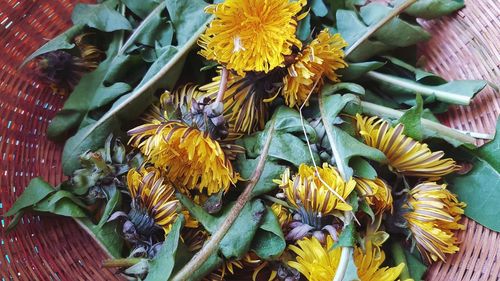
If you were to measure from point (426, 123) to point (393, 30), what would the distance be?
180mm

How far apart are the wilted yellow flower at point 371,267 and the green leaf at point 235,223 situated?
16 cm

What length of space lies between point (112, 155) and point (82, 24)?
26 centimetres

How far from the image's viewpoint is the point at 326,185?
815 mm

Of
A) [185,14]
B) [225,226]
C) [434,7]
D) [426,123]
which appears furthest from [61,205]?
[434,7]

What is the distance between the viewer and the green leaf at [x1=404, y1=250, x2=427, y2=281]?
2.97ft

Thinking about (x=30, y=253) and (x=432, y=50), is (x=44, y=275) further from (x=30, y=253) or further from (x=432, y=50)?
(x=432, y=50)

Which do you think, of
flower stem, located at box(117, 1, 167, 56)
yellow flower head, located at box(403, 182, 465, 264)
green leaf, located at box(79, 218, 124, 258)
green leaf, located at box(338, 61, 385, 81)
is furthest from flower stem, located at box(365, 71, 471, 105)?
green leaf, located at box(79, 218, 124, 258)

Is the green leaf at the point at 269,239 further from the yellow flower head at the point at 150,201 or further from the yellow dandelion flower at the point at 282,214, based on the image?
the yellow flower head at the point at 150,201

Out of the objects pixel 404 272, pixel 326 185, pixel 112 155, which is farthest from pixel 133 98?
pixel 404 272

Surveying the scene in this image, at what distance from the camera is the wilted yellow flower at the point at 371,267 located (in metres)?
0.83

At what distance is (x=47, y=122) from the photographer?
41.5 inches

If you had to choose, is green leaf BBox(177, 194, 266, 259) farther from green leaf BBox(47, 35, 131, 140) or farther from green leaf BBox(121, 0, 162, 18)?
green leaf BBox(121, 0, 162, 18)

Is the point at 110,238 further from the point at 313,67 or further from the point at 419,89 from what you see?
the point at 419,89

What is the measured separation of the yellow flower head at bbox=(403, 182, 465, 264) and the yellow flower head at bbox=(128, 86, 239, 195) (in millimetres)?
283
